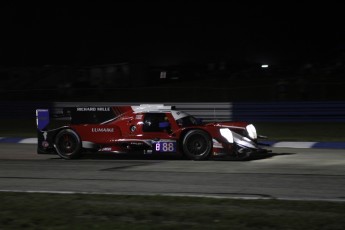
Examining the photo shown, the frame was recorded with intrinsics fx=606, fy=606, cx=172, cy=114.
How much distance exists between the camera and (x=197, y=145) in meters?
12.4

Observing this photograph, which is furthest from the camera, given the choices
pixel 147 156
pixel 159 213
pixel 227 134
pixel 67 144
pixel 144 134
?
pixel 147 156

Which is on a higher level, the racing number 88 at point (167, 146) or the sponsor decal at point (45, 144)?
the sponsor decal at point (45, 144)

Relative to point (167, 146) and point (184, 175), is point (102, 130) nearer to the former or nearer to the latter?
point (167, 146)

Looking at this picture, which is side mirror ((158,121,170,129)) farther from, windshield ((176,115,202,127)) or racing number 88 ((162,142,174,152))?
racing number 88 ((162,142,174,152))

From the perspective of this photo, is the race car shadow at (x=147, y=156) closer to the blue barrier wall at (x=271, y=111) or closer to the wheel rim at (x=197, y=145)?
the wheel rim at (x=197, y=145)

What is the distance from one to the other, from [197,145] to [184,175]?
7.81ft

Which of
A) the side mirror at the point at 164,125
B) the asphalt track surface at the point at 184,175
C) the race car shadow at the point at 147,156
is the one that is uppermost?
the side mirror at the point at 164,125

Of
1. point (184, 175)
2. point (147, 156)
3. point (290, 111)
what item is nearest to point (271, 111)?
point (290, 111)

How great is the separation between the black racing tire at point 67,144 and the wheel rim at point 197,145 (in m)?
2.50

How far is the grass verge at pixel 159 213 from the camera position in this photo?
5.86 metres

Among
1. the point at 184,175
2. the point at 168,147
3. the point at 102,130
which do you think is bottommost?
the point at 184,175

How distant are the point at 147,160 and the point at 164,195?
4.97m

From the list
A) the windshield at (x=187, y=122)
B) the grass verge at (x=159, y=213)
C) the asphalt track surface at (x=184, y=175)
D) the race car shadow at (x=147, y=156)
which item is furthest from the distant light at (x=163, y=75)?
the grass verge at (x=159, y=213)

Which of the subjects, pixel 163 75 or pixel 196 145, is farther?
pixel 163 75
